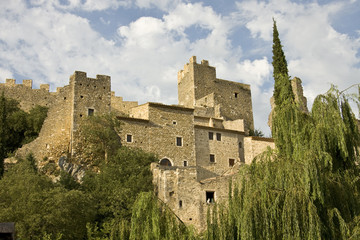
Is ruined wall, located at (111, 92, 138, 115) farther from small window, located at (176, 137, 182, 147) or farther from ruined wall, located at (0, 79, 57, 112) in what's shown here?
small window, located at (176, 137, 182, 147)

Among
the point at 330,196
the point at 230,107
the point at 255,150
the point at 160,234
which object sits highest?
the point at 230,107

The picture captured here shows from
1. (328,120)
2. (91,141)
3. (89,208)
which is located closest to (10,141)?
(91,141)

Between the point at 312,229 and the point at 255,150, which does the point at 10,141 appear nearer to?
the point at 255,150

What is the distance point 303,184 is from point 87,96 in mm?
23043

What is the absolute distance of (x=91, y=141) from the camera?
108ft

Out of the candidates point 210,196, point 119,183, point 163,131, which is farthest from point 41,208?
point 163,131

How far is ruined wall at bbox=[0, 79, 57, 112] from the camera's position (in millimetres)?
47531

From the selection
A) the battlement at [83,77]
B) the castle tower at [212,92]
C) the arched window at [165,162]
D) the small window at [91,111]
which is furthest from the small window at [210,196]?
the castle tower at [212,92]

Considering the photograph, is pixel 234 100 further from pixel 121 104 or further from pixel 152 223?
pixel 152 223

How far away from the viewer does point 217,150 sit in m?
37.3

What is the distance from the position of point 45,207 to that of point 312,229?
15243 mm

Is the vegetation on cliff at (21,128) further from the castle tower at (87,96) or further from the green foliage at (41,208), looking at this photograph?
the green foliage at (41,208)

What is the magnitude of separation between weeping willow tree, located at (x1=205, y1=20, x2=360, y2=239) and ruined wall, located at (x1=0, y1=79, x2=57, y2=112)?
114 ft

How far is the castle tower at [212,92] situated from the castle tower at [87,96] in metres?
13.1
